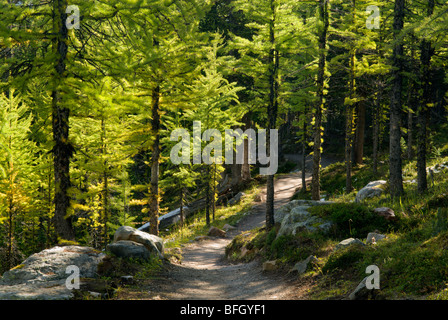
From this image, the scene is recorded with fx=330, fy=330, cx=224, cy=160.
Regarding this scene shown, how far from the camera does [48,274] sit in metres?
7.05

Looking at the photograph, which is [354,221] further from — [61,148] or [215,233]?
[215,233]

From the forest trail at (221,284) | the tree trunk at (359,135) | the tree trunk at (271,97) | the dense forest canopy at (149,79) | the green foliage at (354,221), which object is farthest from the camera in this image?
the tree trunk at (359,135)

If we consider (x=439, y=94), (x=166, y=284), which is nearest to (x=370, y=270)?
(x=166, y=284)

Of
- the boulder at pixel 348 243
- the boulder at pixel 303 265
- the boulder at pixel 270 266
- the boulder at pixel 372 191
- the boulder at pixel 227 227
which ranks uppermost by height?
the boulder at pixel 372 191

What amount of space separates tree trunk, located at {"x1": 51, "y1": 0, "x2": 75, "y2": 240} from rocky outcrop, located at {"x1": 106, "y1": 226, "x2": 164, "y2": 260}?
1430 mm

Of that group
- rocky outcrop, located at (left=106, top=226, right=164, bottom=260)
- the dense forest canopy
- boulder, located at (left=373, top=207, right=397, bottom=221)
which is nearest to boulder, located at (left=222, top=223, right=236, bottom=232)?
the dense forest canopy

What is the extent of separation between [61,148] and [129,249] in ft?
11.2

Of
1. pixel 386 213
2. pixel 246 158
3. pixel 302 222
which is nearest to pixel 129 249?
pixel 302 222

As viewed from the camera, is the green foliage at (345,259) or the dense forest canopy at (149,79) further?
the dense forest canopy at (149,79)

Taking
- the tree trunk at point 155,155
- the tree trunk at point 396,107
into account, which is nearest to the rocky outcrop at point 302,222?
the tree trunk at point 396,107

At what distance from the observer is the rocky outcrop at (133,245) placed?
9.38m

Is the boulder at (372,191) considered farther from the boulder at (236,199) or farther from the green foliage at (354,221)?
the boulder at (236,199)

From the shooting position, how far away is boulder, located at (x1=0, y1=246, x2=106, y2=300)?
235 inches
